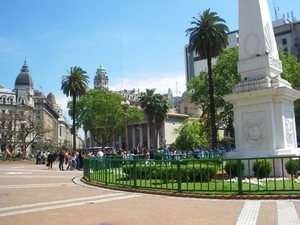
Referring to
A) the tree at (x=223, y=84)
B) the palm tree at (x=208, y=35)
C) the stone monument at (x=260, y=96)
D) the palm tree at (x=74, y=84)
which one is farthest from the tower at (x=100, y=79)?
the stone monument at (x=260, y=96)

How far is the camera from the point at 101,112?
219ft

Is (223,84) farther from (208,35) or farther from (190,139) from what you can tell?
(190,139)

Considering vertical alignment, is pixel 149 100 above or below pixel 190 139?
above

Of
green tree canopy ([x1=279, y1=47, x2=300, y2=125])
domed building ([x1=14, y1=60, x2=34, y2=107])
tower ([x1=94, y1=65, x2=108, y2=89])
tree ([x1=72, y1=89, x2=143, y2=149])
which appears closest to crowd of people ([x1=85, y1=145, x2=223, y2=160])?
green tree canopy ([x1=279, y1=47, x2=300, y2=125])

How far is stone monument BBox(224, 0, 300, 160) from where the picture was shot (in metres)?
15.6

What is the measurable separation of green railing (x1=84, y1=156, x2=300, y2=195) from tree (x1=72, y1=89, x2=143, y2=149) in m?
52.2

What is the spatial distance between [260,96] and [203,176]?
602 cm

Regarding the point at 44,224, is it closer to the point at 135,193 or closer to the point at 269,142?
the point at 135,193

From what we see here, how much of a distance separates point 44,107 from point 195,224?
455ft

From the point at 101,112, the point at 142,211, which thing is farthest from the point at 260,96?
the point at 101,112

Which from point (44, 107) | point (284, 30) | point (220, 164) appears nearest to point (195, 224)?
point (220, 164)

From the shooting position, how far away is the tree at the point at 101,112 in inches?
2621

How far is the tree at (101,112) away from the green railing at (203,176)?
171 ft

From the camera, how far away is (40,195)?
40.4 ft
